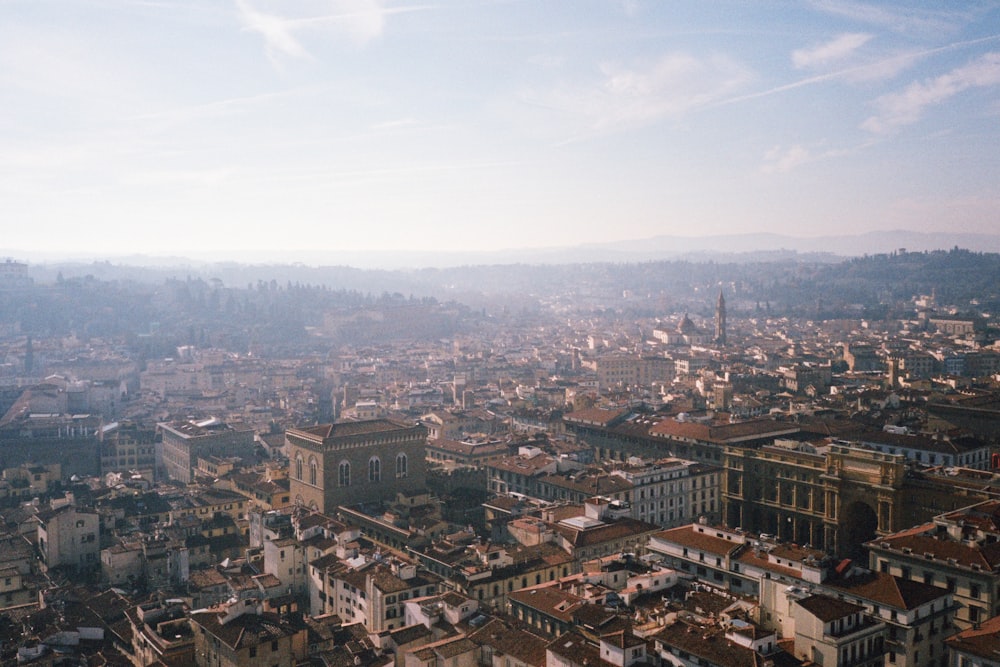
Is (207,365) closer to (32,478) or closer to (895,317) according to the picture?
(32,478)

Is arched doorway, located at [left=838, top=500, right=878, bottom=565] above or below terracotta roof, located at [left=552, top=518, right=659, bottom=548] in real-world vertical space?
below

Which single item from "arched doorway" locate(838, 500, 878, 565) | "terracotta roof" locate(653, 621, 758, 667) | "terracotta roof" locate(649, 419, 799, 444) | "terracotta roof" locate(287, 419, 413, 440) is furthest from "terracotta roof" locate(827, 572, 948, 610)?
"terracotta roof" locate(287, 419, 413, 440)

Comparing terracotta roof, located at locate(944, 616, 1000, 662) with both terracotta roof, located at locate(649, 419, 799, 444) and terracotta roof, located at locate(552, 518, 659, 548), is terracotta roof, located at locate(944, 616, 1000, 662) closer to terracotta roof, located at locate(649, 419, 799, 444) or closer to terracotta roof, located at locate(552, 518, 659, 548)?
terracotta roof, located at locate(552, 518, 659, 548)

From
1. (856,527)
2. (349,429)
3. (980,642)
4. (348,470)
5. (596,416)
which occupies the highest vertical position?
(349,429)

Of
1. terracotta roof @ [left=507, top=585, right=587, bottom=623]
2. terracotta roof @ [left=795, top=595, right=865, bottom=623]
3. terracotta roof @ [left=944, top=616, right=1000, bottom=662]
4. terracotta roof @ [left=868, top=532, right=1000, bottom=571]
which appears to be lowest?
terracotta roof @ [left=507, top=585, right=587, bottom=623]

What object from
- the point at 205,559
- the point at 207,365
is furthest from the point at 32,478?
the point at 207,365

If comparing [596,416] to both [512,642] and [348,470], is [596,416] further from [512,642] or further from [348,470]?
[512,642]

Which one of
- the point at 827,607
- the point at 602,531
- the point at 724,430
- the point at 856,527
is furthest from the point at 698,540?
the point at 724,430
